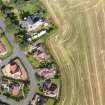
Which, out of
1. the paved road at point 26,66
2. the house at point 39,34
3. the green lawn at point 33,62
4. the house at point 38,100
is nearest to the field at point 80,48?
the house at point 39,34

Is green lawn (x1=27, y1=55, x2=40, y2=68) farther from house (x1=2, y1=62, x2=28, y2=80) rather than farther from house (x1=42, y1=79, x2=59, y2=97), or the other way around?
house (x1=42, y1=79, x2=59, y2=97)

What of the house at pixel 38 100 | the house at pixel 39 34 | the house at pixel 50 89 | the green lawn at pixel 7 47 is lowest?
the house at pixel 38 100

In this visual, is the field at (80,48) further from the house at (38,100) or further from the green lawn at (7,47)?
the green lawn at (7,47)

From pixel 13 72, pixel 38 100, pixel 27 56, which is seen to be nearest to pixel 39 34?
pixel 27 56

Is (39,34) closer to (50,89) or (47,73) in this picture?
(47,73)

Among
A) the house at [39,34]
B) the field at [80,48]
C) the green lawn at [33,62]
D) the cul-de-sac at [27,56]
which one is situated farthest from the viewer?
the house at [39,34]

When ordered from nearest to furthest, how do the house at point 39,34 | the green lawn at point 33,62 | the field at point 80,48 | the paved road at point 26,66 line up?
the paved road at point 26,66, the field at point 80,48, the green lawn at point 33,62, the house at point 39,34

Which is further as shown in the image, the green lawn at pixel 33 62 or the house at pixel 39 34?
the house at pixel 39 34
